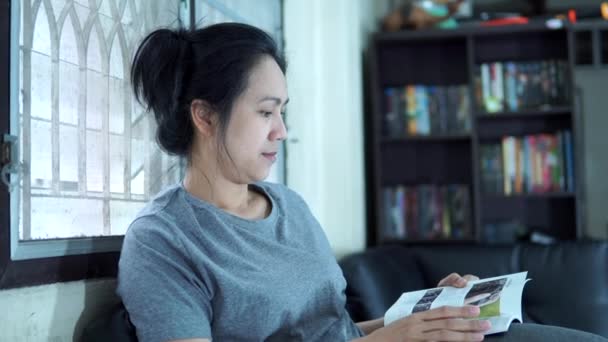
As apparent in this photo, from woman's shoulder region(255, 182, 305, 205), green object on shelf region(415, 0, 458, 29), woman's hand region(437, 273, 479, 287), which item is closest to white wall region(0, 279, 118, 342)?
woman's shoulder region(255, 182, 305, 205)

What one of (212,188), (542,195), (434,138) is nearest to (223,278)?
(212,188)

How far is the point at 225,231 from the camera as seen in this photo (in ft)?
4.76

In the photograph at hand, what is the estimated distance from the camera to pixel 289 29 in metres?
2.90

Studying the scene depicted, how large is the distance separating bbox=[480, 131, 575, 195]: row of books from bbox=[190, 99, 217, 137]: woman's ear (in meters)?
2.12

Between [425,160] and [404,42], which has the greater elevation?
[404,42]

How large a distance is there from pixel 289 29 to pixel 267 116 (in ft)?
4.75

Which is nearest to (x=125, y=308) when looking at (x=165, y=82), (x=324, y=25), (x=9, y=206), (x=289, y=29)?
(x=9, y=206)

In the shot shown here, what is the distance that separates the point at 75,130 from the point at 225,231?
1.02 ft

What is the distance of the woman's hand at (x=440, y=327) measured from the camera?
1.35m

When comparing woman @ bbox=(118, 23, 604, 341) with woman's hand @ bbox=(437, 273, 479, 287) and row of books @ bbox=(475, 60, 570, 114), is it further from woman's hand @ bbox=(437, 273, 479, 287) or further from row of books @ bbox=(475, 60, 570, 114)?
row of books @ bbox=(475, 60, 570, 114)

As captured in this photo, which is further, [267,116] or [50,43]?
[267,116]

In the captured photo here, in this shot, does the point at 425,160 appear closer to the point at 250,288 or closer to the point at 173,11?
the point at 173,11

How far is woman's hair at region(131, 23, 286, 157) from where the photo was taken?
1466mm

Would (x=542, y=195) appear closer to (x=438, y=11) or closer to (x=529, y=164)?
(x=529, y=164)
